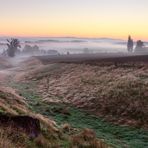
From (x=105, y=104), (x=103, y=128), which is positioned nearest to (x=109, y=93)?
(x=105, y=104)

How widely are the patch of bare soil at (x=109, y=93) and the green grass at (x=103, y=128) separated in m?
1.43

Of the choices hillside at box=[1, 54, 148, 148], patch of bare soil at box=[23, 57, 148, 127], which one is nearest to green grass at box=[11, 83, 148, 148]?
hillside at box=[1, 54, 148, 148]

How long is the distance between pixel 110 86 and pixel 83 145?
21.5 meters

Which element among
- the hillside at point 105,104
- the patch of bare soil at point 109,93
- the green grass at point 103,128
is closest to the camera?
the green grass at point 103,128

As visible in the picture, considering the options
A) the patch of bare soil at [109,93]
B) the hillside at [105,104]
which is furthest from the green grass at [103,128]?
the patch of bare soil at [109,93]

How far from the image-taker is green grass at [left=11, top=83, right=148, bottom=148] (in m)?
20.8

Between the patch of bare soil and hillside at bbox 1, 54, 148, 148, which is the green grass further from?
the patch of bare soil

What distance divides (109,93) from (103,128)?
34.2 ft

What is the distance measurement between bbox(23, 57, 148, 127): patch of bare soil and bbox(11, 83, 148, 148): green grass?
4.70 ft

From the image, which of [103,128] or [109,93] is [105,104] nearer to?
[109,93]

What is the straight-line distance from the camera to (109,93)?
115 ft

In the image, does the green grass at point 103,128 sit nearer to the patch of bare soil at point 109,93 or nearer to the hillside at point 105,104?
the hillside at point 105,104

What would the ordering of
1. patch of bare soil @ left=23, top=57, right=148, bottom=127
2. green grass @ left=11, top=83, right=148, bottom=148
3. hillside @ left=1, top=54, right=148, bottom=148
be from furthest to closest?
1. patch of bare soil @ left=23, top=57, right=148, bottom=127
2. hillside @ left=1, top=54, right=148, bottom=148
3. green grass @ left=11, top=83, right=148, bottom=148

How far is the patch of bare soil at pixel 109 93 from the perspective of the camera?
28.8 metres
